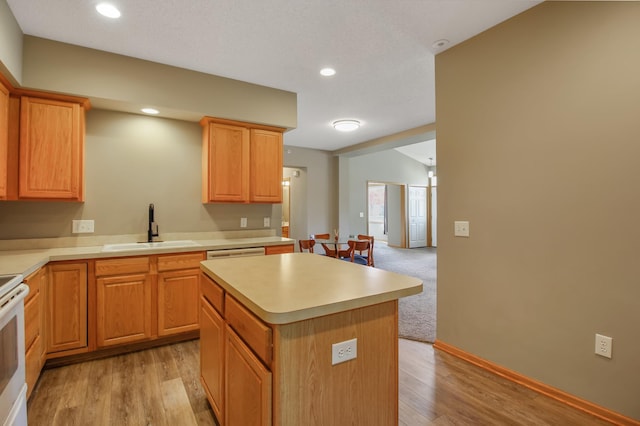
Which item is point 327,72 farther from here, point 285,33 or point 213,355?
point 213,355

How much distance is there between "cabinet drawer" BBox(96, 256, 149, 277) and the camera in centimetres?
260

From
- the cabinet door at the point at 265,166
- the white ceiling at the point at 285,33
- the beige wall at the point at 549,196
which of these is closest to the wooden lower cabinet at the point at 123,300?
the cabinet door at the point at 265,166

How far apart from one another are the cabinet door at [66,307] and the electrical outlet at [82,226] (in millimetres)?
619

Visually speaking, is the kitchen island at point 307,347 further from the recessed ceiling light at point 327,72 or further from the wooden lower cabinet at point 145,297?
the recessed ceiling light at point 327,72

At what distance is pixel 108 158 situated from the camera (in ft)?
10.3

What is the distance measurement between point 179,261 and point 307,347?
2191mm

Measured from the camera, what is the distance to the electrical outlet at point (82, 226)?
2959 mm

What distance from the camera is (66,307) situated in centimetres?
248

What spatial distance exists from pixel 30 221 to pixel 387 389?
329 centimetres

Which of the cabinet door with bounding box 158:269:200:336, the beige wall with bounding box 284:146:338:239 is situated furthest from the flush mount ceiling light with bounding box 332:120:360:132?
the cabinet door with bounding box 158:269:200:336

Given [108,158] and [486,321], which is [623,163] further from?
[108,158]

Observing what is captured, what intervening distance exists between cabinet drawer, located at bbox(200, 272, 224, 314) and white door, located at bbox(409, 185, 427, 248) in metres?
8.80

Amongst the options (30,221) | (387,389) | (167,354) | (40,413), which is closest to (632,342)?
(387,389)

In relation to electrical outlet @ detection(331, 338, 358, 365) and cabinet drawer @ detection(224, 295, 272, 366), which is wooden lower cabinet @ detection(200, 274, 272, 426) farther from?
electrical outlet @ detection(331, 338, 358, 365)
